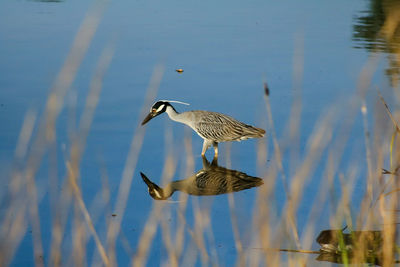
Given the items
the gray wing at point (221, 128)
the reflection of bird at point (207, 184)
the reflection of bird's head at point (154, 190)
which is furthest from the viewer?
the gray wing at point (221, 128)

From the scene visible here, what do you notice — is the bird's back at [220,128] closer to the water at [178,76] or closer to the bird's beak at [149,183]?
the water at [178,76]

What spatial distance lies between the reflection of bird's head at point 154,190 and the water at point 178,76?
0.20 ft

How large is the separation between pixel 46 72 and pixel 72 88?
0.83 m

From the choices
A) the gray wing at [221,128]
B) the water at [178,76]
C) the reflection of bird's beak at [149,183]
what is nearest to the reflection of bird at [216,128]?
the gray wing at [221,128]

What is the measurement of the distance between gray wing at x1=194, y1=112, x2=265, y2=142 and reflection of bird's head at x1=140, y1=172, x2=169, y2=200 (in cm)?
101

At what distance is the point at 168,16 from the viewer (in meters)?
13.1

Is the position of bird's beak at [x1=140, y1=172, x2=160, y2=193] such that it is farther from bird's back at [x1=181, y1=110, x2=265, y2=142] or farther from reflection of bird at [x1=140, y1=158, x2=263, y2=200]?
bird's back at [x1=181, y1=110, x2=265, y2=142]

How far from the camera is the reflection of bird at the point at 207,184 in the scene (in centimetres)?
570

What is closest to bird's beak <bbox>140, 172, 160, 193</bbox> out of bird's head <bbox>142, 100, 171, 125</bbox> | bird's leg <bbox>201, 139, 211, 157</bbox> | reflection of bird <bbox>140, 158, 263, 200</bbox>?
reflection of bird <bbox>140, 158, 263, 200</bbox>

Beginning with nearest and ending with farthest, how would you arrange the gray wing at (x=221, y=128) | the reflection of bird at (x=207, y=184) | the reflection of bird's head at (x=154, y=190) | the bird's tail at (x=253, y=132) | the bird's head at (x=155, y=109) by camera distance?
the reflection of bird's head at (x=154, y=190)
the reflection of bird at (x=207, y=184)
the bird's tail at (x=253, y=132)
the gray wing at (x=221, y=128)
the bird's head at (x=155, y=109)

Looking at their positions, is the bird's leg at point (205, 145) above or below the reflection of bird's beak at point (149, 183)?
below

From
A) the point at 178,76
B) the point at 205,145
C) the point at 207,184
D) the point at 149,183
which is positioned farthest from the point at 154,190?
the point at 178,76

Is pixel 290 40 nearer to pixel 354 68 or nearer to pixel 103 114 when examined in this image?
pixel 354 68

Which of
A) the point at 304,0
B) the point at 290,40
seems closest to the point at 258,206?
the point at 290,40
